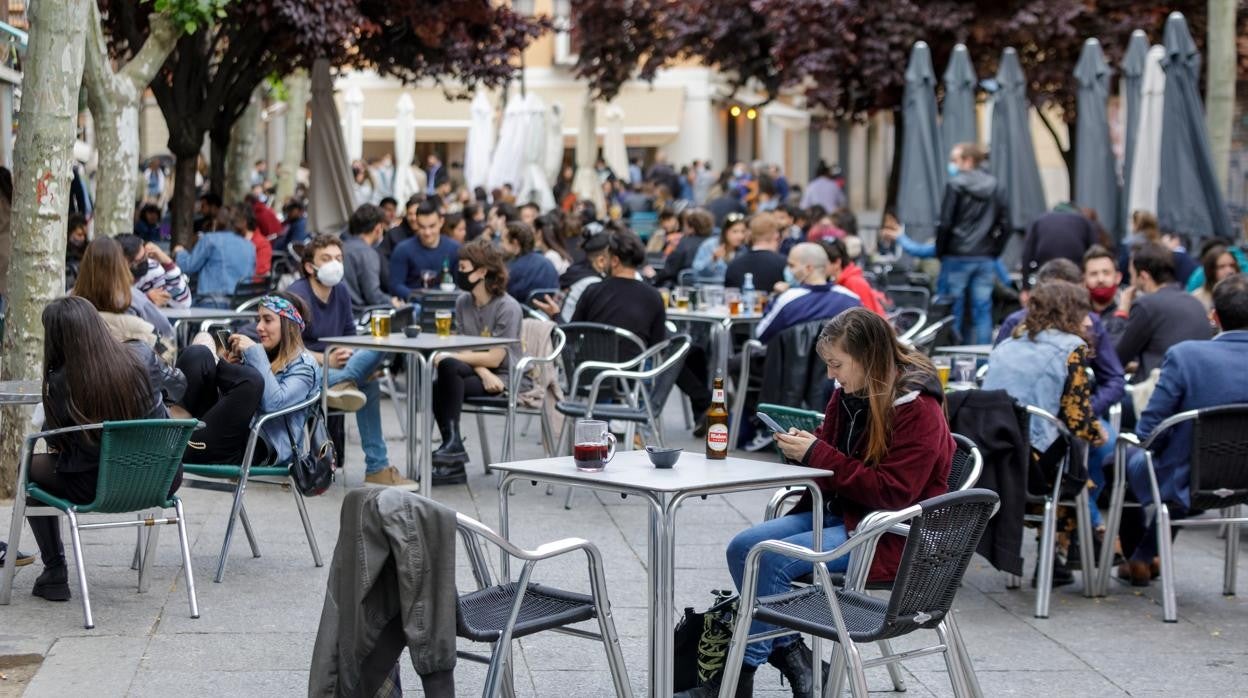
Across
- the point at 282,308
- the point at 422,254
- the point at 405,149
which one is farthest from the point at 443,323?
the point at 405,149

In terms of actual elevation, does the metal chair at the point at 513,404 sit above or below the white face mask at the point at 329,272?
below

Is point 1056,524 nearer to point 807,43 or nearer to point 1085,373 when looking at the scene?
point 1085,373

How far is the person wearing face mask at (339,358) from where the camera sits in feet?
33.1

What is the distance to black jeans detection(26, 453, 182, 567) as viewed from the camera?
684 cm

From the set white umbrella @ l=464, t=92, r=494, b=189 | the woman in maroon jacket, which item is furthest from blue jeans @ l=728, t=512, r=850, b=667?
white umbrella @ l=464, t=92, r=494, b=189

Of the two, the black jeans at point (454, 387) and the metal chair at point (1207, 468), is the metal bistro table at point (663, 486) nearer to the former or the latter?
the metal chair at point (1207, 468)

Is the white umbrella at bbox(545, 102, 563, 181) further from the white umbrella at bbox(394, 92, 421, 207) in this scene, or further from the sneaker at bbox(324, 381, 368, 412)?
the sneaker at bbox(324, 381, 368, 412)

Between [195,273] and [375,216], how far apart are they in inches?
77.5

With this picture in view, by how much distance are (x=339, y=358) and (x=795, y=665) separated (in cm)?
490

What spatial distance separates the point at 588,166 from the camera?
27.8 m

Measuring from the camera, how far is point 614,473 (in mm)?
5480

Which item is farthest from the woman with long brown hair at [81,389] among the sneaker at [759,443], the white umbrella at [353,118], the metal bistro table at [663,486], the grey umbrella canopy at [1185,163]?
the white umbrella at [353,118]

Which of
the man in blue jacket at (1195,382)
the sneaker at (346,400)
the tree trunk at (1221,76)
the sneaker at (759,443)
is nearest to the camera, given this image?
the man in blue jacket at (1195,382)

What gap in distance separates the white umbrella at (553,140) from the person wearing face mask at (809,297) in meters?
16.0
